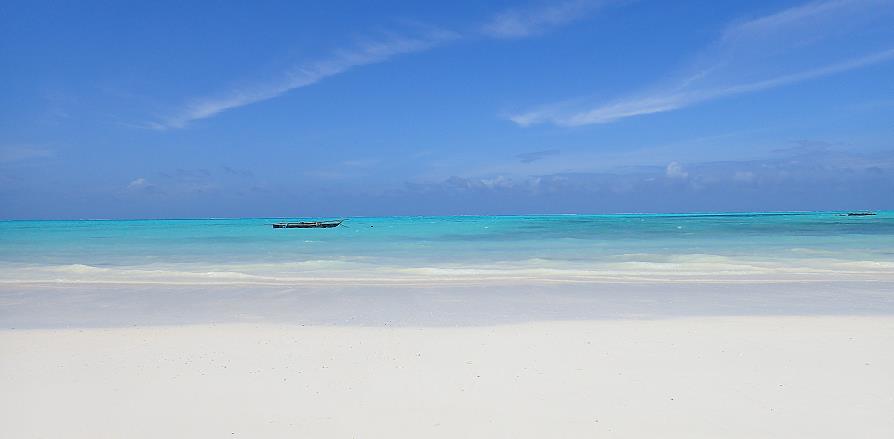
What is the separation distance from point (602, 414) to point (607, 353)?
1937 mm

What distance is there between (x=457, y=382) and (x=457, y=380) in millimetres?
66

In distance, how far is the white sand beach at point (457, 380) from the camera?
4.51 m

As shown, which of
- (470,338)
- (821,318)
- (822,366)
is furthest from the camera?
(821,318)

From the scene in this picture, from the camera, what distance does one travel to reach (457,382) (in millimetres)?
5551

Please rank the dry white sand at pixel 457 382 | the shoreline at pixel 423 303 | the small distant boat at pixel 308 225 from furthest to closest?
the small distant boat at pixel 308 225, the shoreline at pixel 423 303, the dry white sand at pixel 457 382

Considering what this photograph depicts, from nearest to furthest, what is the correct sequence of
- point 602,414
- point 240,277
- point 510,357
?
point 602,414
point 510,357
point 240,277

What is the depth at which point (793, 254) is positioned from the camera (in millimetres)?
23547

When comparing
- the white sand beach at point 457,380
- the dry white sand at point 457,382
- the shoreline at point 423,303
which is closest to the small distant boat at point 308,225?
the shoreline at point 423,303

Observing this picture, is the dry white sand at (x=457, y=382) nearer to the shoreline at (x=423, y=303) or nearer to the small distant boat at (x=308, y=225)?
the shoreline at (x=423, y=303)

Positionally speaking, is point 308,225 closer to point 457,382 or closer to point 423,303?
point 423,303

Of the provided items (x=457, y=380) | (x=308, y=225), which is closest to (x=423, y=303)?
(x=457, y=380)

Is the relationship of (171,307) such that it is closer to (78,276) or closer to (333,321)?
(333,321)

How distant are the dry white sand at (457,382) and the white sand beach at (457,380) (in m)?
0.02

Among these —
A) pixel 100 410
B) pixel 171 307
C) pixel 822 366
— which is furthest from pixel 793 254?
pixel 100 410
